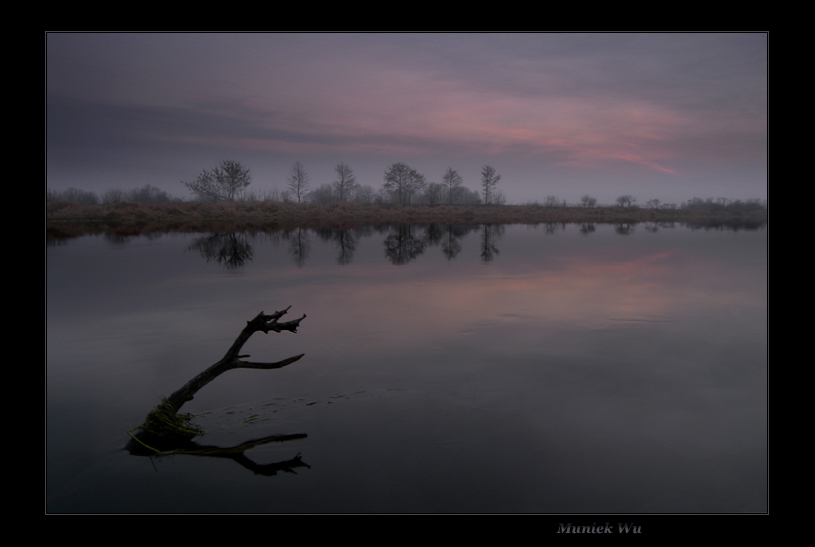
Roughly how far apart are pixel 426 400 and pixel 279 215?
5684cm

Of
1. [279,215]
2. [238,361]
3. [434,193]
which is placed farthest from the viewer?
[434,193]

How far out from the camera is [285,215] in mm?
60500

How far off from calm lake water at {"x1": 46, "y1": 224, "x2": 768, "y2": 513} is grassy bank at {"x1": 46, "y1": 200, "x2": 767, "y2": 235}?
3478 centimetres

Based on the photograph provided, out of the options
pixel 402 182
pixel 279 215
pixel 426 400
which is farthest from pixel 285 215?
pixel 426 400

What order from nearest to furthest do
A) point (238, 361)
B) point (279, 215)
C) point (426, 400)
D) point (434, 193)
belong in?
point (238, 361) → point (426, 400) → point (279, 215) → point (434, 193)

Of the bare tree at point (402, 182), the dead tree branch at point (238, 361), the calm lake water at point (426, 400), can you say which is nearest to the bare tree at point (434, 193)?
the bare tree at point (402, 182)

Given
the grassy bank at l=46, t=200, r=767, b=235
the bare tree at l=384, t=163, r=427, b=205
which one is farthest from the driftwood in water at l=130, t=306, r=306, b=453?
Result: the bare tree at l=384, t=163, r=427, b=205

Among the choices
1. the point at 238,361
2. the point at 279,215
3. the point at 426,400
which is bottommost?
the point at 426,400

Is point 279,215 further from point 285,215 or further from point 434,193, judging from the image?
point 434,193

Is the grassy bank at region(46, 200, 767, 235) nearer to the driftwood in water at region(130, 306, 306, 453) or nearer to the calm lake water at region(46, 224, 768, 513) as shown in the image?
the calm lake water at region(46, 224, 768, 513)

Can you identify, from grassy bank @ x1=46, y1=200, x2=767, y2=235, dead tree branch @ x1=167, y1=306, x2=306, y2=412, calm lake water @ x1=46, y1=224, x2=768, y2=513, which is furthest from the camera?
grassy bank @ x1=46, y1=200, x2=767, y2=235

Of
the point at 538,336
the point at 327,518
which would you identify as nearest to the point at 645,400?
the point at 538,336

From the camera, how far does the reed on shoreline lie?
48584 mm

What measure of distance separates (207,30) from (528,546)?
247 inches
